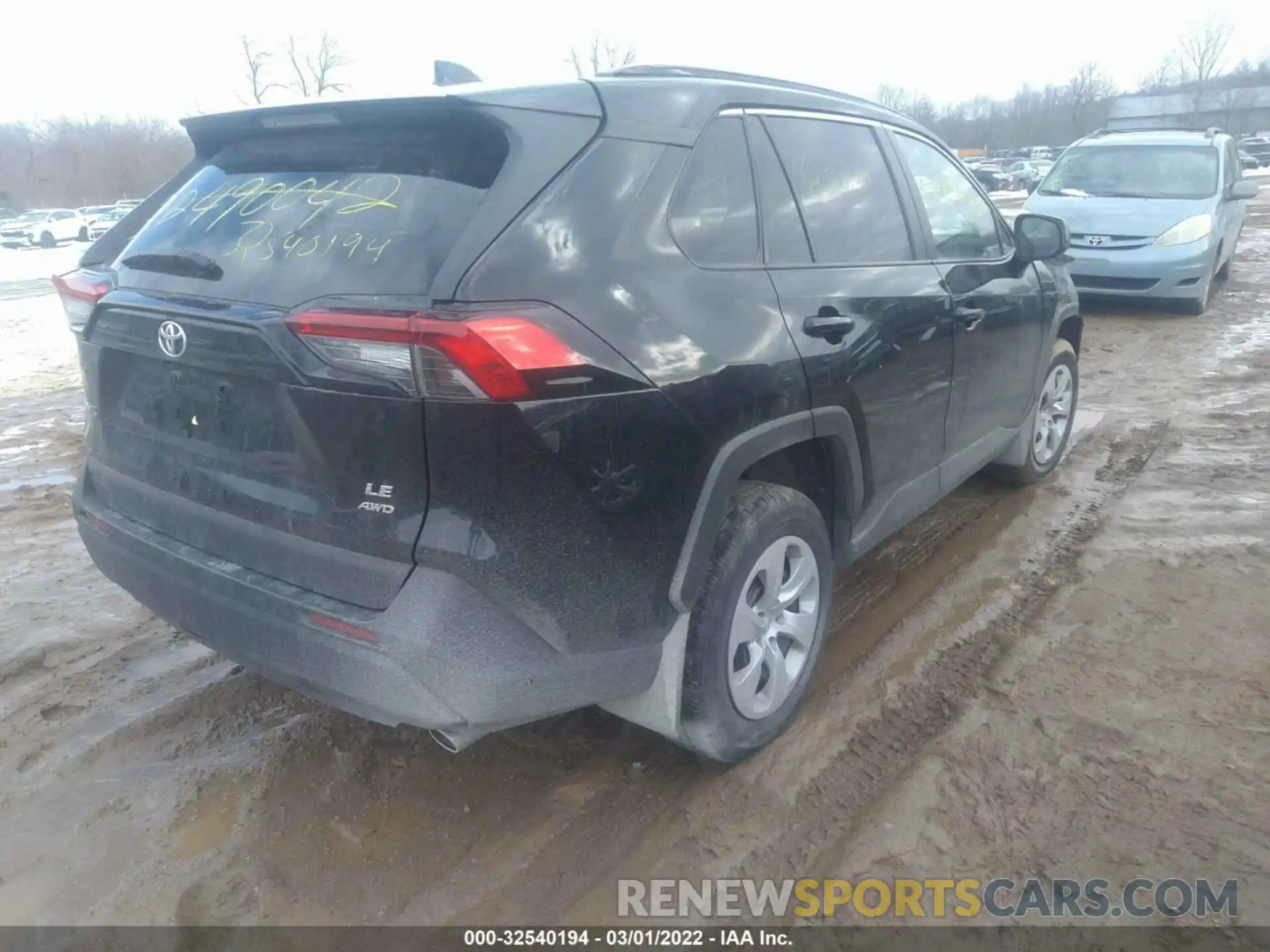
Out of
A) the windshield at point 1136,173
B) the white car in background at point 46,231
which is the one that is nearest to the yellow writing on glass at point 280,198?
the windshield at point 1136,173

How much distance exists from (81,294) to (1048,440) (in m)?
4.52

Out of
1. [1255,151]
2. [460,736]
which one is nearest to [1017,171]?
[1255,151]

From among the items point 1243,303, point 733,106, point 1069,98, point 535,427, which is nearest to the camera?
point 535,427

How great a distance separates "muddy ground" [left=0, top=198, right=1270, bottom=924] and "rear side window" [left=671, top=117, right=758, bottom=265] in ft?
4.98

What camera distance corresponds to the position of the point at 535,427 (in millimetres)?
2027

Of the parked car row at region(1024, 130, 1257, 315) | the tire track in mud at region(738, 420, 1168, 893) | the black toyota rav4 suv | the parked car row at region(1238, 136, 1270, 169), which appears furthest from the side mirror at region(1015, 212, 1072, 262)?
Answer: the parked car row at region(1238, 136, 1270, 169)

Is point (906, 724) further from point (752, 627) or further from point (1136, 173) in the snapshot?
point (1136, 173)

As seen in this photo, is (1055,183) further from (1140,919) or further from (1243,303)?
(1140,919)

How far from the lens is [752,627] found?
8.89 feet

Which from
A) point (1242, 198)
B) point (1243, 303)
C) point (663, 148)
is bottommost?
point (1243, 303)

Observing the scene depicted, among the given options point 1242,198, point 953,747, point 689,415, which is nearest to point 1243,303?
point 1242,198

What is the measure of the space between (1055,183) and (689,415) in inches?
395

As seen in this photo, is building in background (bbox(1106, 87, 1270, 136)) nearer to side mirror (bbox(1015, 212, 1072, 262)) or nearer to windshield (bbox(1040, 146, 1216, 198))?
windshield (bbox(1040, 146, 1216, 198))

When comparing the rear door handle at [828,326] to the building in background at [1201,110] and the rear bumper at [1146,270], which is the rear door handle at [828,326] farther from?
the building in background at [1201,110]
